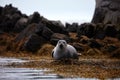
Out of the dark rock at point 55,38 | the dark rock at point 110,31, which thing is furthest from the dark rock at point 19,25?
the dark rock at point 55,38

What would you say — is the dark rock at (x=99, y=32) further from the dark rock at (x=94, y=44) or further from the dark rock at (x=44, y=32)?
the dark rock at (x=44, y=32)

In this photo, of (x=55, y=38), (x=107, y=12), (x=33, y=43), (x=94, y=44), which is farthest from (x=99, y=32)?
(x=107, y=12)

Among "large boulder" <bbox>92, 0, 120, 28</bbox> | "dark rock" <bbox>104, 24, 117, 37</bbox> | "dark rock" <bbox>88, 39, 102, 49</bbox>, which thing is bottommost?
"dark rock" <bbox>88, 39, 102, 49</bbox>

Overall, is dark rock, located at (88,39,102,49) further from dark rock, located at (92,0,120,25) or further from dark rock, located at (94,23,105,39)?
dark rock, located at (92,0,120,25)

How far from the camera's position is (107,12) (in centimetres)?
5172

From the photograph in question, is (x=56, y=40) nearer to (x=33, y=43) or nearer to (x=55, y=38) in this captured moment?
(x=55, y=38)

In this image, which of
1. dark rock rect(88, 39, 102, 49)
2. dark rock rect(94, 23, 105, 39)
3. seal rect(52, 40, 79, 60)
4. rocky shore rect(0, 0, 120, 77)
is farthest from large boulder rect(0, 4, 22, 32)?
seal rect(52, 40, 79, 60)

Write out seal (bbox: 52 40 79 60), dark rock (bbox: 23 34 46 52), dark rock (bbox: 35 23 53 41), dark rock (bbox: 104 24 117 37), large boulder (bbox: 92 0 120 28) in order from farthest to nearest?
large boulder (bbox: 92 0 120 28)
dark rock (bbox: 104 24 117 37)
dark rock (bbox: 35 23 53 41)
dark rock (bbox: 23 34 46 52)
seal (bbox: 52 40 79 60)

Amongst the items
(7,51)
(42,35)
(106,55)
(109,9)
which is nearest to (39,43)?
(42,35)

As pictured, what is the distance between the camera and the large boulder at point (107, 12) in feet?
161

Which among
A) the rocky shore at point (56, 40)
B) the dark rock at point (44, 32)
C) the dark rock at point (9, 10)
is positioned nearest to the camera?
the rocky shore at point (56, 40)

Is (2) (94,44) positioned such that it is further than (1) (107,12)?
No

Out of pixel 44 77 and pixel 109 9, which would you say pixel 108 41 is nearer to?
pixel 109 9

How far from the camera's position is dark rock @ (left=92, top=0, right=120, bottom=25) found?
4903cm
